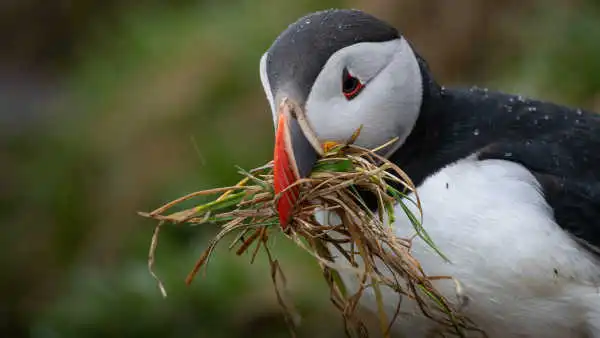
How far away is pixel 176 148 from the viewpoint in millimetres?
5637

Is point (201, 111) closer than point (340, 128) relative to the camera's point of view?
No

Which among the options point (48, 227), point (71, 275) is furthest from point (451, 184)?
point (48, 227)

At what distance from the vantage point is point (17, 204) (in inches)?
247

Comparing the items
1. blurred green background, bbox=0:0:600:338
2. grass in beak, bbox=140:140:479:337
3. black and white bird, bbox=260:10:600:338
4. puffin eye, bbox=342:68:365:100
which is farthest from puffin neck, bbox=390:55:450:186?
blurred green background, bbox=0:0:600:338

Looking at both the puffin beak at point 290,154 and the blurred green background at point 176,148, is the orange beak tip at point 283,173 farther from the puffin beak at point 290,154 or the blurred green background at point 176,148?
the blurred green background at point 176,148

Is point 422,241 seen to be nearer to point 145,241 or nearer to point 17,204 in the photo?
point 145,241

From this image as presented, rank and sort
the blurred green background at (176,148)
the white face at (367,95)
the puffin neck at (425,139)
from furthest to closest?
the blurred green background at (176,148)
the puffin neck at (425,139)
the white face at (367,95)

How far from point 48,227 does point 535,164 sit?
3.94 metres

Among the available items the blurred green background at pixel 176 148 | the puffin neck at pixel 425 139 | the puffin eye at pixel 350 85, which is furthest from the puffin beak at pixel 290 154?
the blurred green background at pixel 176 148

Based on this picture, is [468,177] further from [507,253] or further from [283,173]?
[283,173]

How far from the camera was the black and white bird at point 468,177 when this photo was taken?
2484 mm

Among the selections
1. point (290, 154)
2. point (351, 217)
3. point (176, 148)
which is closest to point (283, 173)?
point (290, 154)

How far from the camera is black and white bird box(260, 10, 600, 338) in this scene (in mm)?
2484

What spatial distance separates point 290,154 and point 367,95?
318 mm
